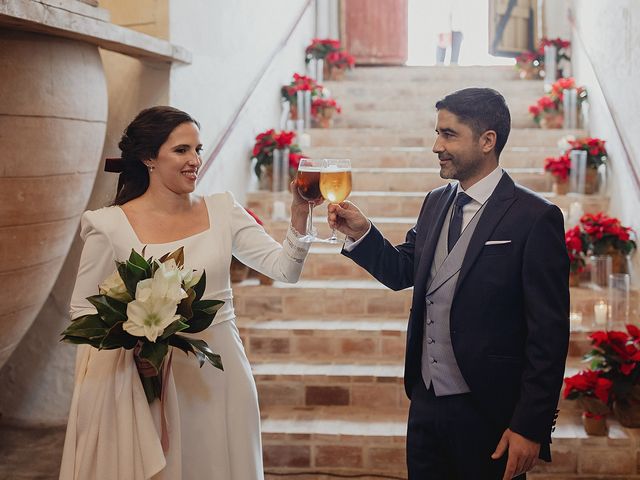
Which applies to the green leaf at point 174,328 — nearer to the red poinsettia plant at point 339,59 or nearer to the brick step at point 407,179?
the brick step at point 407,179

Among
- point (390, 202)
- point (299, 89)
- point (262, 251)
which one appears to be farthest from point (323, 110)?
point (262, 251)

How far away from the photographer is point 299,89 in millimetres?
6832

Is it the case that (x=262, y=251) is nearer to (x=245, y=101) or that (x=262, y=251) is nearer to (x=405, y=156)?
(x=245, y=101)

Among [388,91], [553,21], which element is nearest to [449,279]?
[388,91]

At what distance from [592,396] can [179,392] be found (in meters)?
2.14

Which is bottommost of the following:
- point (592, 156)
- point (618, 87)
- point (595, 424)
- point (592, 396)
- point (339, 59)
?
point (595, 424)

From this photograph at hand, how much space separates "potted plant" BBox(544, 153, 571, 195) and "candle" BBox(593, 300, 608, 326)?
1.36 m

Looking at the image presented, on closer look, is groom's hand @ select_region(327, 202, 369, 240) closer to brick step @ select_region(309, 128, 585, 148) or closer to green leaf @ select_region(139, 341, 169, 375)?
green leaf @ select_region(139, 341, 169, 375)

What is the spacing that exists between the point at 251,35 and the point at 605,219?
8.85ft

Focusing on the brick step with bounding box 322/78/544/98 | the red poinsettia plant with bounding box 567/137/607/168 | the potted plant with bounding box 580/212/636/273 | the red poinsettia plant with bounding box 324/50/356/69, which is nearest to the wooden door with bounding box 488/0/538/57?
the brick step with bounding box 322/78/544/98

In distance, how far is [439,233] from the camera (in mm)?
2211

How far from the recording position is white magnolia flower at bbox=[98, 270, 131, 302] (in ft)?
6.35

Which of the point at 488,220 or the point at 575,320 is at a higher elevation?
the point at 488,220

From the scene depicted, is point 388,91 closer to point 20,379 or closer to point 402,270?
point 20,379
